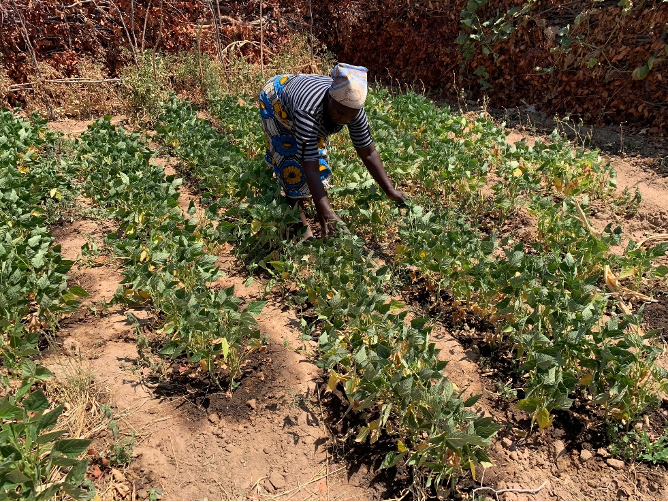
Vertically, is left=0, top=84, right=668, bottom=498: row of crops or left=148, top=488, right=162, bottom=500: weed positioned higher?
left=0, top=84, right=668, bottom=498: row of crops

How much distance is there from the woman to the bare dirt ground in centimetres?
95

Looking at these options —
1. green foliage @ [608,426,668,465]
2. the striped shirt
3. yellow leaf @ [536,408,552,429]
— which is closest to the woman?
the striped shirt

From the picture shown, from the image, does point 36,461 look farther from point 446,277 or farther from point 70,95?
point 70,95

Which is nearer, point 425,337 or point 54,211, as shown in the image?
point 425,337

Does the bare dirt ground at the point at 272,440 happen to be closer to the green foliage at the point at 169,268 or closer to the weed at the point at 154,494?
the weed at the point at 154,494

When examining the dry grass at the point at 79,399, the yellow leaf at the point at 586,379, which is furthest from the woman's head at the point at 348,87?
the dry grass at the point at 79,399

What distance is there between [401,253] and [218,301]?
136 cm

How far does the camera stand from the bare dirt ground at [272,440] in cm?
212

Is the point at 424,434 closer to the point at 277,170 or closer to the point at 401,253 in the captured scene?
the point at 401,253

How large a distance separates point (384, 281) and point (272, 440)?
3.61 ft

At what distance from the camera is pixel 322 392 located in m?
2.58

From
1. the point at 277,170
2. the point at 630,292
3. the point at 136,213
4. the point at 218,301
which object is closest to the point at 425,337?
the point at 218,301

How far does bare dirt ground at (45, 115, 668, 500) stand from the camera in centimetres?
212

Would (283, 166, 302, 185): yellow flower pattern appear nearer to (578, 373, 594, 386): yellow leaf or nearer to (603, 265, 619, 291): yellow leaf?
(603, 265, 619, 291): yellow leaf
